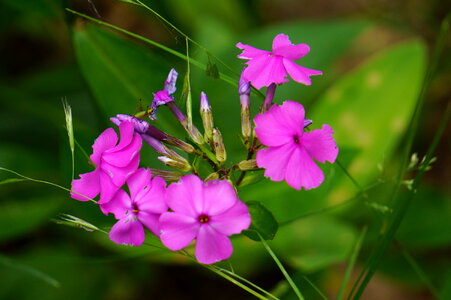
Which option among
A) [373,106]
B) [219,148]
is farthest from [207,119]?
[373,106]

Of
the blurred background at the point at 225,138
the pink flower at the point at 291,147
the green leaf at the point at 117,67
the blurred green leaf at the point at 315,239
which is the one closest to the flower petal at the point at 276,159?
the pink flower at the point at 291,147

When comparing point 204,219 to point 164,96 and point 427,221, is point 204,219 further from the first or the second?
point 427,221

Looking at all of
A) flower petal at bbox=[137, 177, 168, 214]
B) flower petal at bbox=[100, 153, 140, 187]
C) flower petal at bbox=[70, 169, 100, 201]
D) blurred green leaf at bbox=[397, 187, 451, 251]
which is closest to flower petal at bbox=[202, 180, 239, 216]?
flower petal at bbox=[137, 177, 168, 214]

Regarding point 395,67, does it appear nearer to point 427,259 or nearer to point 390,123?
point 390,123

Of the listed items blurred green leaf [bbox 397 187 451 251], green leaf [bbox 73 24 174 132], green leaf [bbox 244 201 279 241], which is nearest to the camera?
green leaf [bbox 244 201 279 241]

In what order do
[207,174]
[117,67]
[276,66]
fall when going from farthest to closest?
1. [117,67]
2. [207,174]
3. [276,66]

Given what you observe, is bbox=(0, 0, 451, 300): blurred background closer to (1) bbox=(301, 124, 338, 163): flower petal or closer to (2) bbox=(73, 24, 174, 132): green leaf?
(2) bbox=(73, 24, 174, 132): green leaf

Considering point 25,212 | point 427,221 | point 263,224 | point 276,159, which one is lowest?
point 263,224
